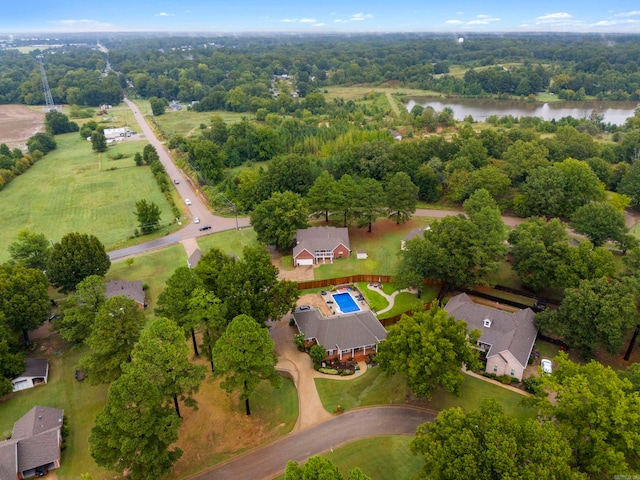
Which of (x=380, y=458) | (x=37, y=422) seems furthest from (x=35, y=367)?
(x=380, y=458)

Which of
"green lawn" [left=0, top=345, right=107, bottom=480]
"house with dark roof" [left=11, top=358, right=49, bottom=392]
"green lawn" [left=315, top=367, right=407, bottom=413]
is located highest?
"house with dark roof" [left=11, top=358, right=49, bottom=392]

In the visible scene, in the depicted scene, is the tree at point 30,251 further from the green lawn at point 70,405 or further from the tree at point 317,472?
the tree at point 317,472

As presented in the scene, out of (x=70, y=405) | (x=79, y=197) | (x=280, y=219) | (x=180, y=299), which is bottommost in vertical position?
(x=70, y=405)

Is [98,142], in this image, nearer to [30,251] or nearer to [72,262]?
[30,251]

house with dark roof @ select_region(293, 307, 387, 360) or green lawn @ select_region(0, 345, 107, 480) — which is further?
house with dark roof @ select_region(293, 307, 387, 360)

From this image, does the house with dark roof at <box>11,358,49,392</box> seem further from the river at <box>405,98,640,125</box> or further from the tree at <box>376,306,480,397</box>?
the river at <box>405,98,640,125</box>

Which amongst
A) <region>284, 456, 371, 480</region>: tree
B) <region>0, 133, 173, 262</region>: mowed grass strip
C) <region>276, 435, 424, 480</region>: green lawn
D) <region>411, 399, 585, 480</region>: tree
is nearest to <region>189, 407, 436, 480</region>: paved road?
<region>276, 435, 424, 480</region>: green lawn

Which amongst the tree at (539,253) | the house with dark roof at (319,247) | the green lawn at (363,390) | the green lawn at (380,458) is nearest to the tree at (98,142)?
the house with dark roof at (319,247)
